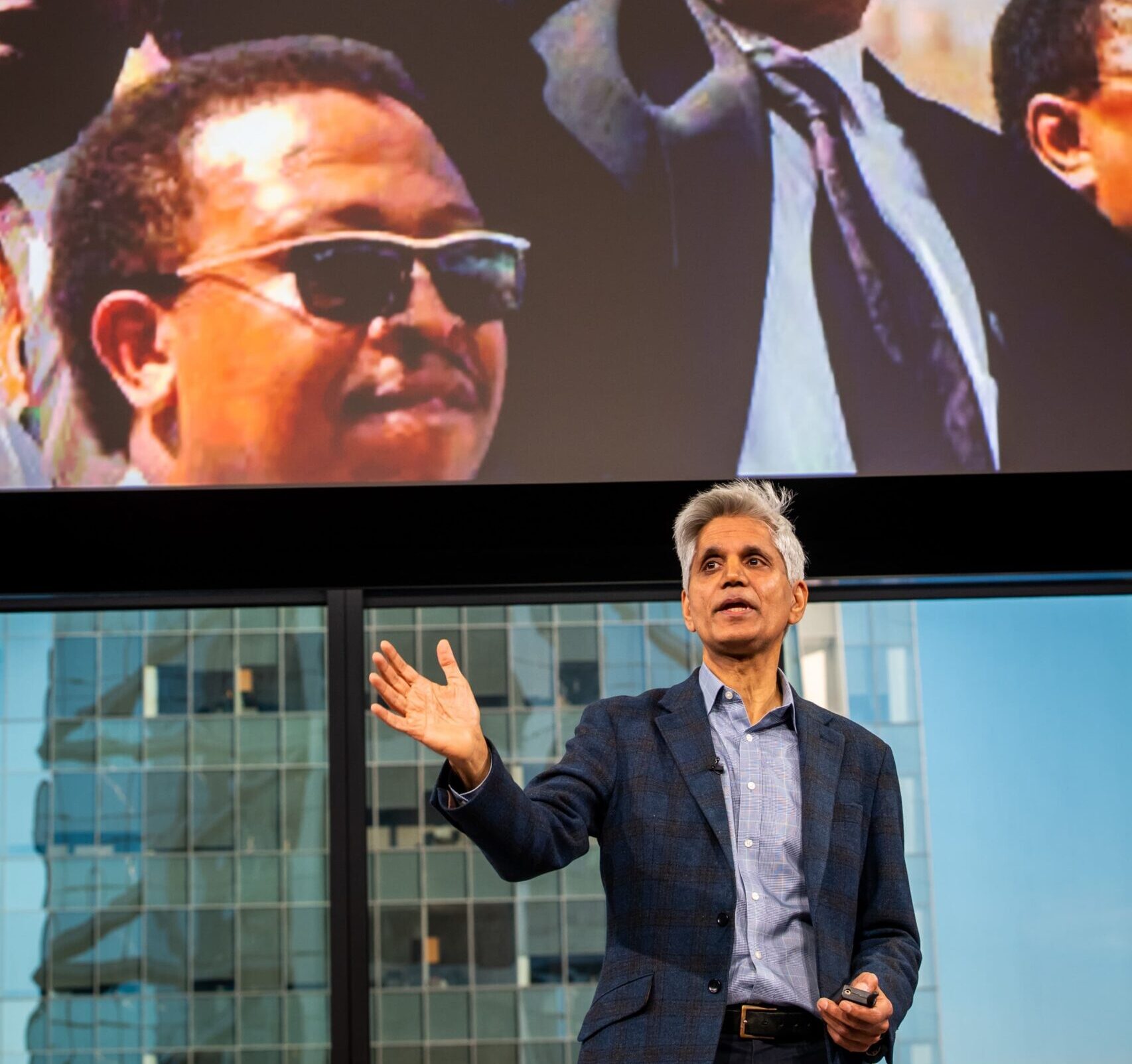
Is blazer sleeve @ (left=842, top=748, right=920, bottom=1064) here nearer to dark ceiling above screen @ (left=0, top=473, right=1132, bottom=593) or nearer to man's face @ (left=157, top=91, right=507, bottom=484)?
dark ceiling above screen @ (left=0, top=473, right=1132, bottom=593)

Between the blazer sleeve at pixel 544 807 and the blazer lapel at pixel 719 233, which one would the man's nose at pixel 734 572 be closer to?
the blazer sleeve at pixel 544 807

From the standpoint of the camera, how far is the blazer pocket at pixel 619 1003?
1907mm

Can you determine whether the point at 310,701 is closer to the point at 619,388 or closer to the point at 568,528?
the point at 568,528

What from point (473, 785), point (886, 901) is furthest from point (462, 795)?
point (886, 901)

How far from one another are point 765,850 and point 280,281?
174 centimetres

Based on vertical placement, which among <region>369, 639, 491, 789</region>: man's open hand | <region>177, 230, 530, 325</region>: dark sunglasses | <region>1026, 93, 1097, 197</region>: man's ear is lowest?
<region>369, 639, 491, 789</region>: man's open hand

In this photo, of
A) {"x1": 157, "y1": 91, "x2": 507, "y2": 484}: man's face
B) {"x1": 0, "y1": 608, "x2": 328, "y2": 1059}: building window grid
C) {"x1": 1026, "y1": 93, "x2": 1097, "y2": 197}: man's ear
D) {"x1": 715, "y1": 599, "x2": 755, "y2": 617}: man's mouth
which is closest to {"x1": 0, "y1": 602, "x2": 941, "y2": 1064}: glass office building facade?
{"x1": 0, "y1": 608, "x2": 328, "y2": 1059}: building window grid

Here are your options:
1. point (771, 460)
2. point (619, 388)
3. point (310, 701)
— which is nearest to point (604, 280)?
point (619, 388)

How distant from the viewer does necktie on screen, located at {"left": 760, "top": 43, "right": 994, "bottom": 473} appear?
316 cm

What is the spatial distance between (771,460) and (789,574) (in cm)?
99

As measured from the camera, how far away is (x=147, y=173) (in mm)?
3166

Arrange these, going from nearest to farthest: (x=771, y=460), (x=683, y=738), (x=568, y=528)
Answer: (x=683, y=738) → (x=771, y=460) → (x=568, y=528)

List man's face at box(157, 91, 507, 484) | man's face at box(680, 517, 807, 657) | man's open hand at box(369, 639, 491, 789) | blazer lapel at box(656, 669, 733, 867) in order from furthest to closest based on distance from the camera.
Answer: man's face at box(157, 91, 507, 484) → man's face at box(680, 517, 807, 657) → blazer lapel at box(656, 669, 733, 867) → man's open hand at box(369, 639, 491, 789)

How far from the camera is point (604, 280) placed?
3182mm
